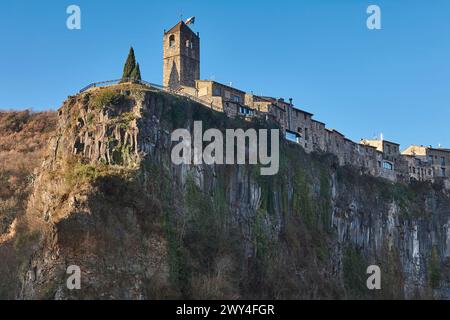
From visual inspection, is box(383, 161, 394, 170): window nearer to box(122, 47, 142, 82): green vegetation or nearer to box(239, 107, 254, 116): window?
box(239, 107, 254, 116): window

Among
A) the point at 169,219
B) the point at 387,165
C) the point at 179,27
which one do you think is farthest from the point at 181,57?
the point at 387,165

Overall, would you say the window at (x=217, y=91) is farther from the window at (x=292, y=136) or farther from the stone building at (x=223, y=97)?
the window at (x=292, y=136)

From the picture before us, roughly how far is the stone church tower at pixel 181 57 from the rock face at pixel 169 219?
12.4m

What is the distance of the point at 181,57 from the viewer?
277 ft

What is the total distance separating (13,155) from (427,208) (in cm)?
5532

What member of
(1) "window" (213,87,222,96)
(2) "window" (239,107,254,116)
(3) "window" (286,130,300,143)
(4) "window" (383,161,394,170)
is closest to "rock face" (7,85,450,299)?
(3) "window" (286,130,300,143)

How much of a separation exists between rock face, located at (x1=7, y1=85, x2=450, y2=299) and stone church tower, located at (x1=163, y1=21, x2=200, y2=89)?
12.4 metres

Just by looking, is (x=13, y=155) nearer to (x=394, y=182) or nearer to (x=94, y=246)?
(x=94, y=246)

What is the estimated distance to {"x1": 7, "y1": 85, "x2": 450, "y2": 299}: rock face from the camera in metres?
56.1

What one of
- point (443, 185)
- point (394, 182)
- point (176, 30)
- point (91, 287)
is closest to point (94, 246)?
point (91, 287)

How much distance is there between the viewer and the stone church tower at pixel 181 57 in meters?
84.1

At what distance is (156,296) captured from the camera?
55.4 metres

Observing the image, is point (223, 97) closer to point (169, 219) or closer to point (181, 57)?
point (181, 57)

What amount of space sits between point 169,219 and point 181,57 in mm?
28032
